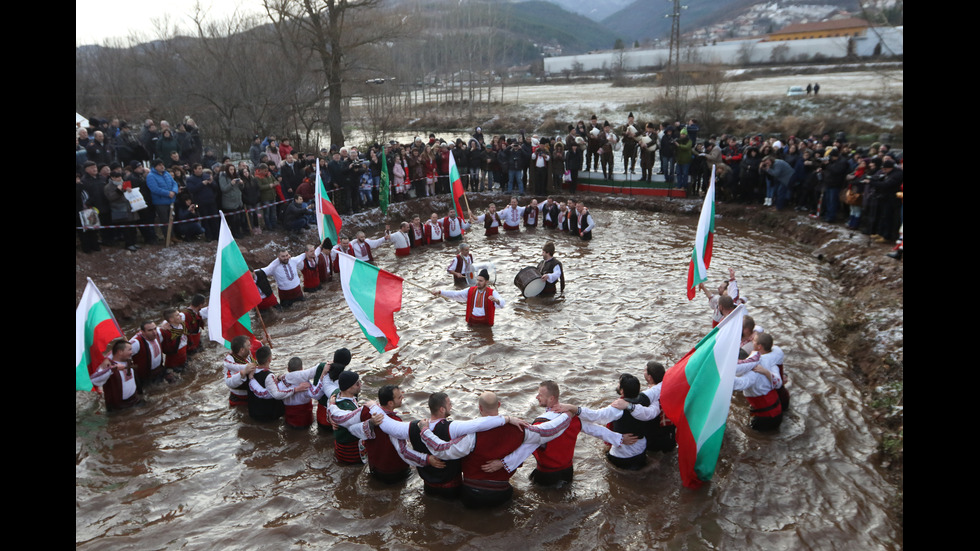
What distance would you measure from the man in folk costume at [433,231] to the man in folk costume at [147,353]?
28.8 ft

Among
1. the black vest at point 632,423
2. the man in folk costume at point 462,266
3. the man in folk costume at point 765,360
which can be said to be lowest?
the black vest at point 632,423

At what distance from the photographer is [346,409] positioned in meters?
6.62

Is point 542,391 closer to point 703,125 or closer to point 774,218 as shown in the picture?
point 774,218

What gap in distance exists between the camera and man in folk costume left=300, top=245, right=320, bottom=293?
43.7ft

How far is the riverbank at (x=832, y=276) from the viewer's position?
336 inches

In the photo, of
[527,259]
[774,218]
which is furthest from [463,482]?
[774,218]

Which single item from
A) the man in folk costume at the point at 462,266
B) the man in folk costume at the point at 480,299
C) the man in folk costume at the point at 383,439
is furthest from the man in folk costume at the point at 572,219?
the man in folk costume at the point at 383,439

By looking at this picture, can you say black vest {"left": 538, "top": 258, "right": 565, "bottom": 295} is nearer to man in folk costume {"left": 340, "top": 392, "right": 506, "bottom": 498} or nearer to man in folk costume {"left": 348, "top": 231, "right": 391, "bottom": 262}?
man in folk costume {"left": 348, "top": 231, "right": 391, "bottom": 262}

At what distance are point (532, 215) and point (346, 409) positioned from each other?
508 inches

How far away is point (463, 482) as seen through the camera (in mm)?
6246

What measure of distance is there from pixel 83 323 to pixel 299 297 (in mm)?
5209

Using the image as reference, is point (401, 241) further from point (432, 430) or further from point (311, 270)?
point (432, 430)

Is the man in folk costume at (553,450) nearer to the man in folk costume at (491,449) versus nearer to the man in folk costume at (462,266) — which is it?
the man in folk costume at (491,449)

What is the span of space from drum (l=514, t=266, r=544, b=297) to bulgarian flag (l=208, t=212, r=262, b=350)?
5570 millimetres
